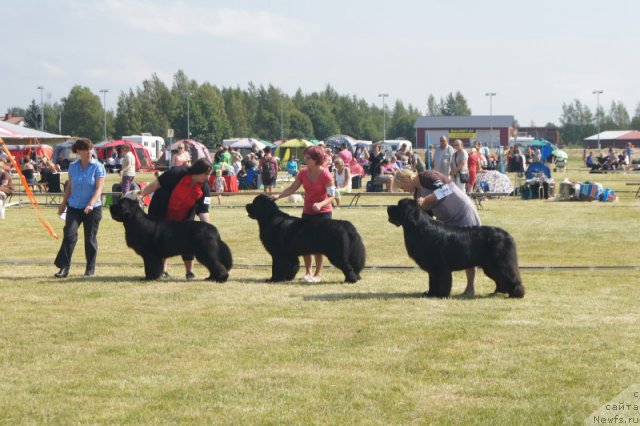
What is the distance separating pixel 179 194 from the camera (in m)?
11.2

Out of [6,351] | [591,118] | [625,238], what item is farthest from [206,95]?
[6,351]

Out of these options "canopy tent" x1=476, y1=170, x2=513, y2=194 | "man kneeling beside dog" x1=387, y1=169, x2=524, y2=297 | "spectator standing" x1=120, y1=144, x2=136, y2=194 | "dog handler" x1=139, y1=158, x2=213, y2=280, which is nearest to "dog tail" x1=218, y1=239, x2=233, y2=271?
"dog handler" x1=139, y1=158, x2=213, y2=280

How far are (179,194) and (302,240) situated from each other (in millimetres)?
1528

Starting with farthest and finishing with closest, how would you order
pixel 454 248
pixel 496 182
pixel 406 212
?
pixel 496 182 < pixel 406 212 < pixel 454 248

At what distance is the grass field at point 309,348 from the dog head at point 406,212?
78cm

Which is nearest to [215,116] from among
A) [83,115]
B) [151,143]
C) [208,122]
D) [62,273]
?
[208,122]

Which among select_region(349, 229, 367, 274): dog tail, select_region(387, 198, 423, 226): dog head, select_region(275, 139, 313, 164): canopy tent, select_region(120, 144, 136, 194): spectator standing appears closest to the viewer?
select_region(387, 198, 423, 226): dog head

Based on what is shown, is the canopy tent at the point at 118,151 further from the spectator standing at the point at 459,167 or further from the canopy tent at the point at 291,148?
the spectator standing at the point at 459,167

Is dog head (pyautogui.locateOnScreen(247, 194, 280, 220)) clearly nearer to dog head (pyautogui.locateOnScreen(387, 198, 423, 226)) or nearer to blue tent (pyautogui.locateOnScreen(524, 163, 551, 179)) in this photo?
dog head (pyautogui.locateOnScreen(387, 198, 423, 226))

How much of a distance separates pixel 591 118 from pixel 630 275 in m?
178

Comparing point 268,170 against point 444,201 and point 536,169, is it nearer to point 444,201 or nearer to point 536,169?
point 536,169

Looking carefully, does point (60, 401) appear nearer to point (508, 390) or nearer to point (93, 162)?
point (508, 390)

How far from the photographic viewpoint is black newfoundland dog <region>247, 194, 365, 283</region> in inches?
420

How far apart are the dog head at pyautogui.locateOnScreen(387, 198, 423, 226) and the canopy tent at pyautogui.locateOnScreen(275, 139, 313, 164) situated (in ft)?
160
